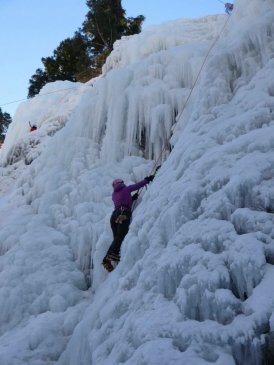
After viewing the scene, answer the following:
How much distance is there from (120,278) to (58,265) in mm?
2399

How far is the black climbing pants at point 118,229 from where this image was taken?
6.57 meters

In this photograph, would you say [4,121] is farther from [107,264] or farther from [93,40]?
[107,264]

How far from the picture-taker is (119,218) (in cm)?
679

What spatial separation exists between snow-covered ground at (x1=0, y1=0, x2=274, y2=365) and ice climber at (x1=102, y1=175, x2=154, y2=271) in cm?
20

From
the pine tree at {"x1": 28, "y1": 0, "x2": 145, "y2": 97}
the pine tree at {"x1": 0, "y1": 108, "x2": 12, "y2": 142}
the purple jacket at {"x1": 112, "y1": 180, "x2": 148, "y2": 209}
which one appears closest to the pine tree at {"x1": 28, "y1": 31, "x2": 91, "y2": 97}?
the pine tree at {"x1": 28, "y1": 0, "x2": 145, "y2": 97}

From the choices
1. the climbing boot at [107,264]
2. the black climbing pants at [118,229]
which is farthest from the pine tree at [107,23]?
the climbing boot at [107,264]

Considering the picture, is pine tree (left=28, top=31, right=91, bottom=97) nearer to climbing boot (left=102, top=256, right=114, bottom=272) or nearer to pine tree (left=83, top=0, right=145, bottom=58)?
pine tree (left=83, top=0, right=145, bottom=58)

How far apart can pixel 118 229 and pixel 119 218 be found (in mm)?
159

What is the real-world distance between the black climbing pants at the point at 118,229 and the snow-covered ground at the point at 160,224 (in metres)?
0.22

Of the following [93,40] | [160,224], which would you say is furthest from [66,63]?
[160,224]

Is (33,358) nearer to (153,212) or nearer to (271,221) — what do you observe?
(153,212)

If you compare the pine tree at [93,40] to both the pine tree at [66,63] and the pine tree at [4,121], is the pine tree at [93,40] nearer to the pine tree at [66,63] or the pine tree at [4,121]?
the pine tree at [66,63]

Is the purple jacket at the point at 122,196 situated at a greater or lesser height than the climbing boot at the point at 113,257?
greater

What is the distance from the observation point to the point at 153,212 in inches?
231
